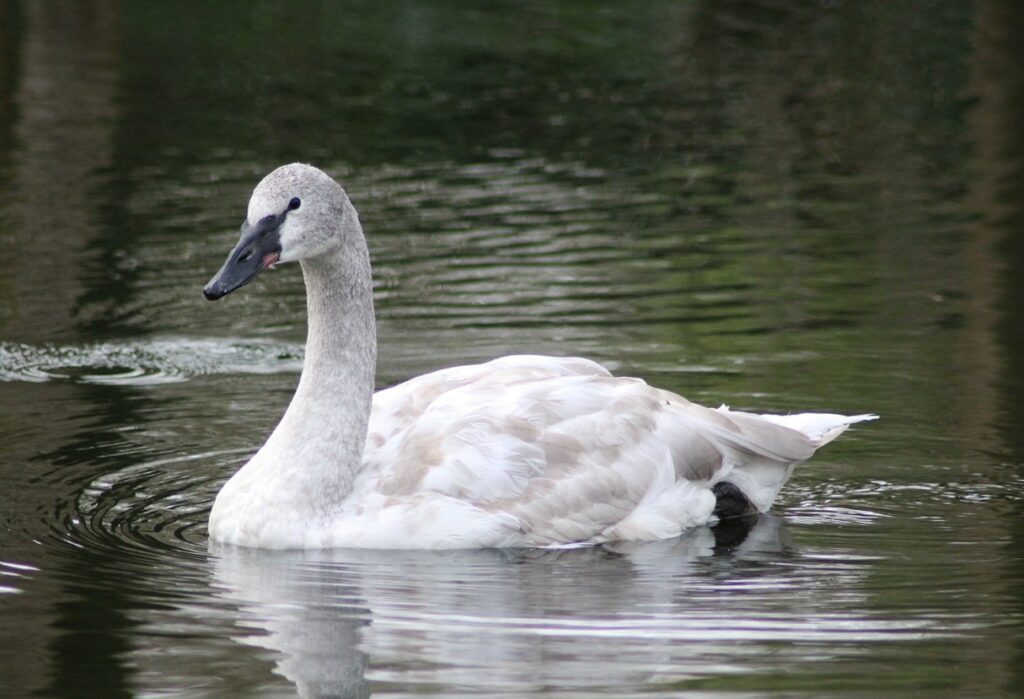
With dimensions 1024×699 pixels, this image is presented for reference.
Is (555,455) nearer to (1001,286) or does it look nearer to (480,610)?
(480,610)

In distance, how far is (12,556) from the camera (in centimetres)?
888

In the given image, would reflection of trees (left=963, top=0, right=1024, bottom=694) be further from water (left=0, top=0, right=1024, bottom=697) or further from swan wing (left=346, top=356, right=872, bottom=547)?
swan wing (left=346, top=356, right=872, bottom=547)

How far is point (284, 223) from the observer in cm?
893

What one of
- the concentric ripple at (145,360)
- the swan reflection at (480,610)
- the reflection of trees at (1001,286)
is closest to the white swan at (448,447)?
the swan reflection at (480,610)

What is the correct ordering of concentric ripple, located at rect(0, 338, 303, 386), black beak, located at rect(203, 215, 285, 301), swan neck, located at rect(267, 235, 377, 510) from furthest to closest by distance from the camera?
concentric ripple, located at rect(0, 338, 303, 386) < swan neck, located at rect(267, 235, 377, 510) < black beak, located at rect(203, 215, 285, 301)

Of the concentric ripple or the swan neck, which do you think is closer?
the swan neck

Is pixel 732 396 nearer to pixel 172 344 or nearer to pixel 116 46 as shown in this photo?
pixel 172 344

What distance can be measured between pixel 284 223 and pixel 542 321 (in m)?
4.79

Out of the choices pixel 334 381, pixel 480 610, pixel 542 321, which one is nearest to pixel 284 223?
pixel 334 381

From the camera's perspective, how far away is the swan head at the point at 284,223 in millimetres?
8797

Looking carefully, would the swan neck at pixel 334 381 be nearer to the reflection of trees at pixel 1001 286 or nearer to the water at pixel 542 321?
the water at pixel 542 321

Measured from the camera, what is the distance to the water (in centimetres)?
769

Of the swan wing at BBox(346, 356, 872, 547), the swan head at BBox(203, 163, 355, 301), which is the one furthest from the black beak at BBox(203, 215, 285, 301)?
the swan wing at BBox(346, 356, 872, 547)

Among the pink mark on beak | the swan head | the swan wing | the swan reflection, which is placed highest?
the swan head
